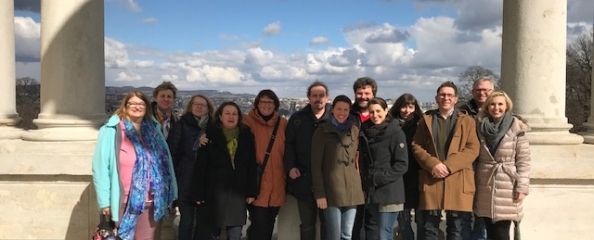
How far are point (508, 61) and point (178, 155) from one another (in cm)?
780

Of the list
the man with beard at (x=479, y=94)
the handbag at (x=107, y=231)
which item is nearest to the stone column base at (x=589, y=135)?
the man with beard at (x=479, y=94)

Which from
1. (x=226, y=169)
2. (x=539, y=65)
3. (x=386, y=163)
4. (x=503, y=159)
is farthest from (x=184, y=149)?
(x=539, y=65)

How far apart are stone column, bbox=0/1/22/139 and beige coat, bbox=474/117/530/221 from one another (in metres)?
11.5

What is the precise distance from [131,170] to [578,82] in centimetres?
6199

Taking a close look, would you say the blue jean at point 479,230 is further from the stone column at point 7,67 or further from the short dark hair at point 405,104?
the stone column at point 7,67

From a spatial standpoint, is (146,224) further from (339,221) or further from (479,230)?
(479,230)

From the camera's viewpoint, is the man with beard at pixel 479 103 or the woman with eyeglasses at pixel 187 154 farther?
the man with beard at pixel 479 103

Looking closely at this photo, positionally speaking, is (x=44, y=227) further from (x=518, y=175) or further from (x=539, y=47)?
(x=539, y=47)

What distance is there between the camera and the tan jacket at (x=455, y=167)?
Result: 31.4 feet

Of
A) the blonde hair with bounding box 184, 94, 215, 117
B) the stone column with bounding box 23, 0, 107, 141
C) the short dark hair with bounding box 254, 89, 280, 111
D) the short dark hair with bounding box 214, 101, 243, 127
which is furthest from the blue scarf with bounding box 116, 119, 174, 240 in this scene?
the stone column with bounding box 23, 0, 107, 141

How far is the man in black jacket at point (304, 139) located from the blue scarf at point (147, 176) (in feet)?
7.44

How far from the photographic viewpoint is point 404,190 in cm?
1006

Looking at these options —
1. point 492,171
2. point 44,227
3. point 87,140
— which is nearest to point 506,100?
point 492,171

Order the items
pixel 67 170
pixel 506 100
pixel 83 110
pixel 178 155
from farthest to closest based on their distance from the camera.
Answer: pixel 83 110 < pixel 67 170 < pixel 178 155 < pixel 506 100
